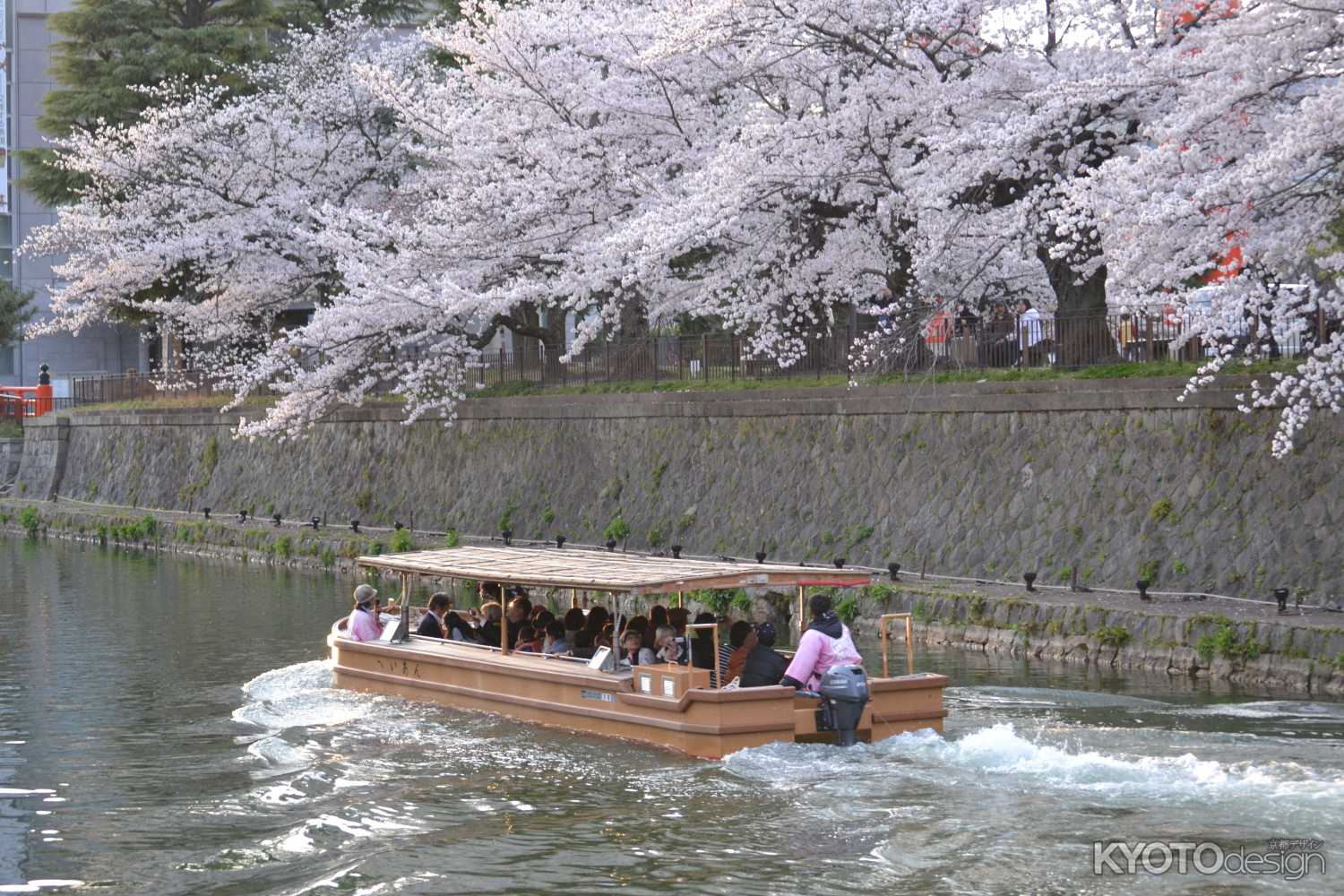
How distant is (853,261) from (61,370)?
5221 centimetres

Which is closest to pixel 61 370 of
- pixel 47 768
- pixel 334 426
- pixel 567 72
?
pixel 334 426

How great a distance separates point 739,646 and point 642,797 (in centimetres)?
252

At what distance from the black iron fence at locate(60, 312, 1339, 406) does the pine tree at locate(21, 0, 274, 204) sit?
16451 millimetres

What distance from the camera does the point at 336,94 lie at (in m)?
41.1

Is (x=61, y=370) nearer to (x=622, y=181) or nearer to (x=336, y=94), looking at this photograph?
(x=336, y=94)

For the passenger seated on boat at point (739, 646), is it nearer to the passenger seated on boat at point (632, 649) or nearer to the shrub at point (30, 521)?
the passenger seated on boat at point (632, 649)

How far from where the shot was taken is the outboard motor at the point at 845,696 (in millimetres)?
14609

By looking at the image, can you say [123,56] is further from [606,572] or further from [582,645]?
[606,572]

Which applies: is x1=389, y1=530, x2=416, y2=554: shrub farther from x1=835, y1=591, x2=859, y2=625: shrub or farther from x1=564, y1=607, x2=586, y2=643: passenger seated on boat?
x1=564, y1=607, x2=586, y2=643: passenger seated on boat

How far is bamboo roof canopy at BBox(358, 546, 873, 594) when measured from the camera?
15.8 meters

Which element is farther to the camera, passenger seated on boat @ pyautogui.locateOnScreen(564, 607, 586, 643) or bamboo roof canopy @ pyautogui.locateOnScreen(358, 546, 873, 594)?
passenger seated on boat @ pyautogui.locateOnScreen(564, 607, 586, 643)

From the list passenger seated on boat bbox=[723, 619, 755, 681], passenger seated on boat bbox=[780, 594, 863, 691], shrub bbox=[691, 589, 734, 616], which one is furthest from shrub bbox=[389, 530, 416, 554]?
passenger seated on boat bbox=[780, 594, 863, 691]

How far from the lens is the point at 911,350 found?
2553 cm

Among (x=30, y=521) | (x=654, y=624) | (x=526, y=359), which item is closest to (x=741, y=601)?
(x=654, y=624)
